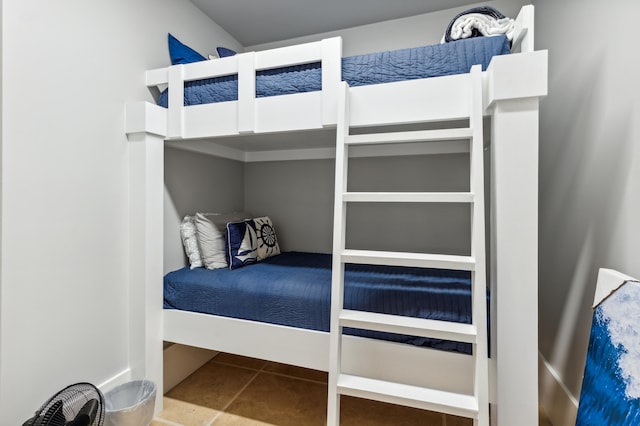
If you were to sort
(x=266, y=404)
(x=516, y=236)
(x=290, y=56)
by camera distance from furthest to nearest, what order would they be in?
(x=266, y=404) < (x=290, y=56) < (x=516, y=236)

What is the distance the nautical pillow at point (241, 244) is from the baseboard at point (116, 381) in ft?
2.59

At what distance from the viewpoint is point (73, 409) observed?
1259 mm

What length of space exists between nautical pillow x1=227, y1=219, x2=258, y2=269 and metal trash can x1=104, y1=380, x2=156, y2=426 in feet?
2.46

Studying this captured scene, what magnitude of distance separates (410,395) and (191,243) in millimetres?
1581

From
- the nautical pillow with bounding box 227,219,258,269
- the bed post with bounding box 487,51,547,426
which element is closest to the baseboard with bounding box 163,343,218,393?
the nautical pillow with bounding box 227,219,258,269

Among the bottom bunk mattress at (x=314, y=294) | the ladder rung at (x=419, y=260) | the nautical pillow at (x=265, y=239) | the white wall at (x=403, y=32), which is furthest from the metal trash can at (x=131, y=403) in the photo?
the white wall at (x=403, y=32)

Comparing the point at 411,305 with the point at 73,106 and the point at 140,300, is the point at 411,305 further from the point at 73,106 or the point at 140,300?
the point at 73,106

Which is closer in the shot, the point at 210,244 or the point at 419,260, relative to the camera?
the point at 419,260

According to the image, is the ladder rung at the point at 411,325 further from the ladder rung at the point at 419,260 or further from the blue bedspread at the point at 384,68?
the blue bedspread at the point at 384,68

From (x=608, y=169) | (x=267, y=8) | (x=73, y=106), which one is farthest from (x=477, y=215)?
(x=267, y=8)

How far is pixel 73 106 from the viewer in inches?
54.8

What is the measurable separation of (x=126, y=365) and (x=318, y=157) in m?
1.87

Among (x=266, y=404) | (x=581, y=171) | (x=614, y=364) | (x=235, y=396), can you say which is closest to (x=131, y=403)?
(x=235, y=396)

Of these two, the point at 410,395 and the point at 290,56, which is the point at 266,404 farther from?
the point at 290,56
